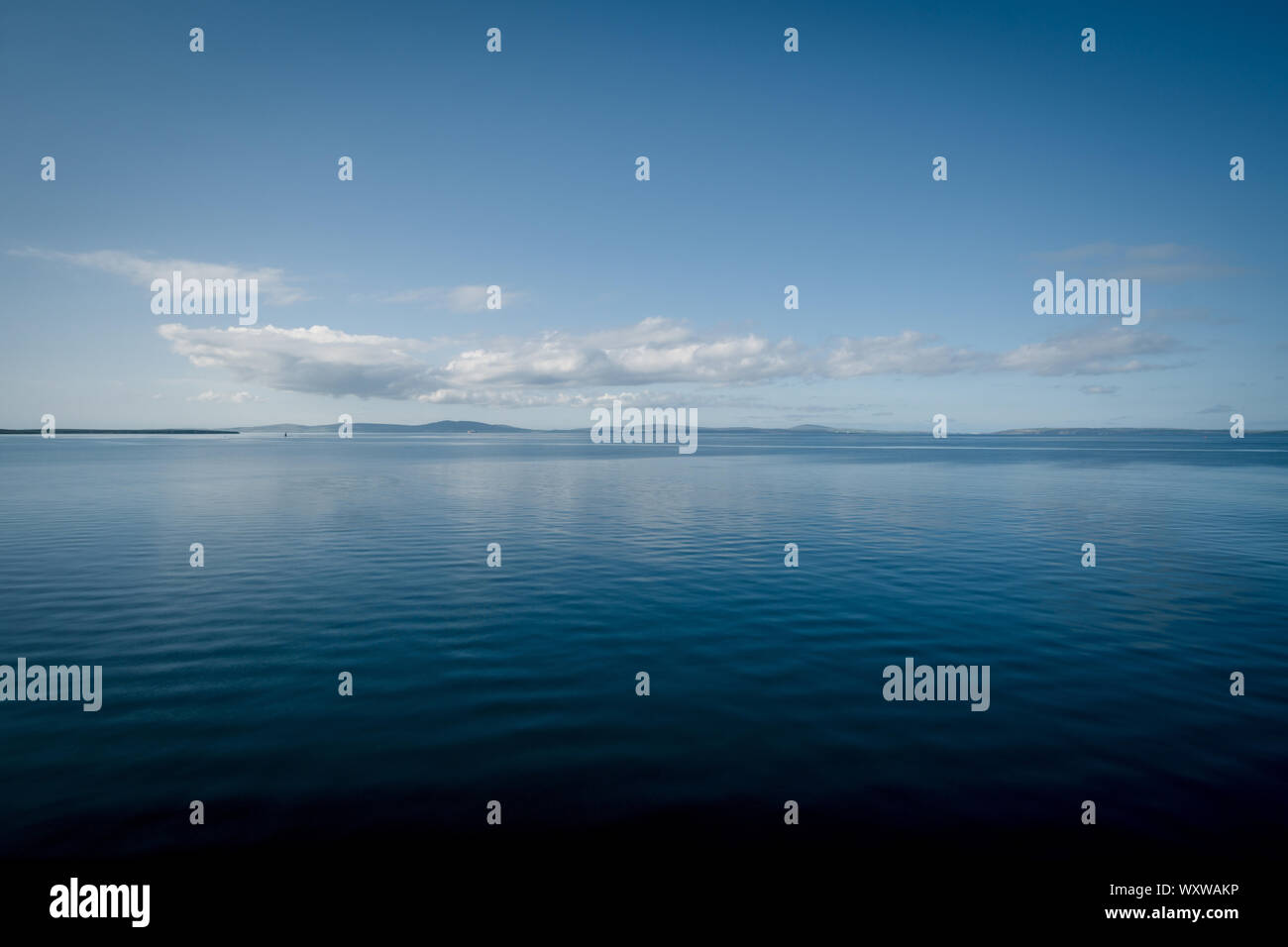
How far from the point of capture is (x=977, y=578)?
92.0 feet

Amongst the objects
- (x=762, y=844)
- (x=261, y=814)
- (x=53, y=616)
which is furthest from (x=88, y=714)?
(x=762, y=844)

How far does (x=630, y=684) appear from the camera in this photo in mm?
16875

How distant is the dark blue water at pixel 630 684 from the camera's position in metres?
11.4

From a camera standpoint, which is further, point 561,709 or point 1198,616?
point 1198,616

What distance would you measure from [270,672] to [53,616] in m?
11.4

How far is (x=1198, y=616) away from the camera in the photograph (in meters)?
22.7

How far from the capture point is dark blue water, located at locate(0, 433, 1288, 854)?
11.4 meters
